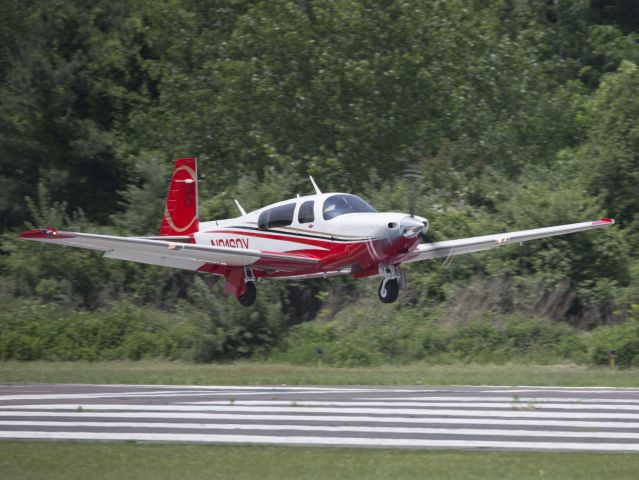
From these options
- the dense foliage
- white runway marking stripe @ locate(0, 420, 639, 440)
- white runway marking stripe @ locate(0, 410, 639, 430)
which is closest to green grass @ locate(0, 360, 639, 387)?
the dense foliage

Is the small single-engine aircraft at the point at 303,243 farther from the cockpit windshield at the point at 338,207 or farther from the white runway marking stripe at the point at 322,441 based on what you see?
the white runway marking stripe at the point at 322,441

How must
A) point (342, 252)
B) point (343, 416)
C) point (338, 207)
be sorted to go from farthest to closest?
point (338, 207), point (342, 252), point (343, 416)

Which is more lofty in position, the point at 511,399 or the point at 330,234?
the point at 330,234

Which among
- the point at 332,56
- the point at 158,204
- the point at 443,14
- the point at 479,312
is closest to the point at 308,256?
the point at 479,312

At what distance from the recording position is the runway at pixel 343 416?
501 inches

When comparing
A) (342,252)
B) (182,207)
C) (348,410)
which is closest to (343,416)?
(348,410)

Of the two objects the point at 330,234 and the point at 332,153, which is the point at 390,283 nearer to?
the point at 330,234

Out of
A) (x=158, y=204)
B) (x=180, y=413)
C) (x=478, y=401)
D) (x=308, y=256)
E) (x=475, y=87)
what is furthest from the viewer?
→ (x=475, y=87)

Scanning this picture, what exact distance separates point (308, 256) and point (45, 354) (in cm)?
1041

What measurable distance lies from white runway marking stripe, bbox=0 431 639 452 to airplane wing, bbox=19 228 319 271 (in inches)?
254

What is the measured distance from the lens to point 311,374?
888 inches

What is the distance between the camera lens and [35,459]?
11.7m

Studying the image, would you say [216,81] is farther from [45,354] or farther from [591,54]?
[591,54]

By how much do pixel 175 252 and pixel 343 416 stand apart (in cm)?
766
